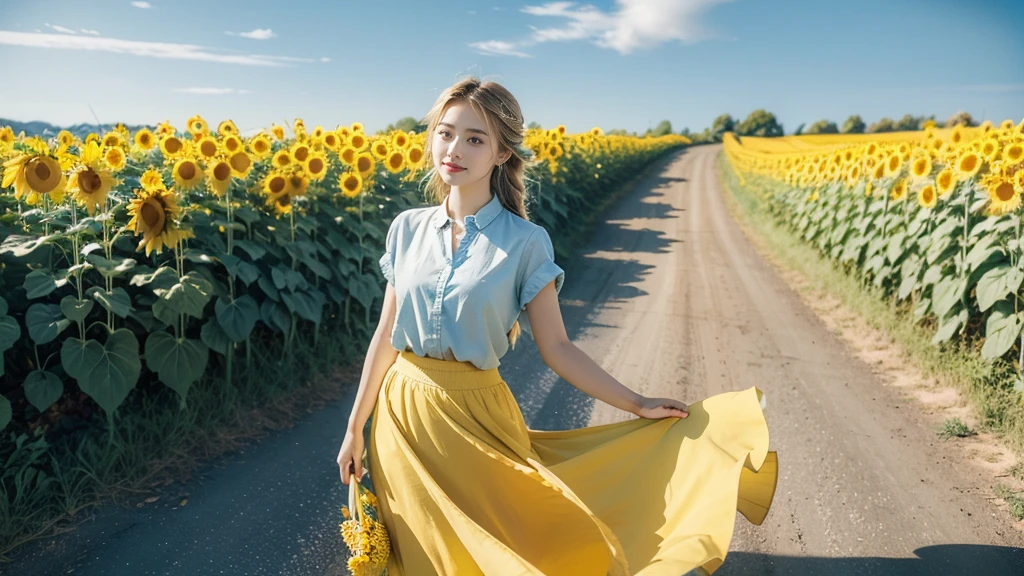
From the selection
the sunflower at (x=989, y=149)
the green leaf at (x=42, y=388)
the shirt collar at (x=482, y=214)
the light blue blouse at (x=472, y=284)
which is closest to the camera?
the light blue blouse at (x=472, y=284)

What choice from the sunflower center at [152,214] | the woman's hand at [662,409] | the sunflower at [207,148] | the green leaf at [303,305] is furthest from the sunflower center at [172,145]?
the woman's hand at [662,409]

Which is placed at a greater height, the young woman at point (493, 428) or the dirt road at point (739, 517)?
the young woman at point (493, 428)

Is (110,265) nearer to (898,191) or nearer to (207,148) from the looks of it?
(207,148)

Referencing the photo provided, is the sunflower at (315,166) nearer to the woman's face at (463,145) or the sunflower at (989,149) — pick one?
the woman's face at (463,145)

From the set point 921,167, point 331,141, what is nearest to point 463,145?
point 331,141

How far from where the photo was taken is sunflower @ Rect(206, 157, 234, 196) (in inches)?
166

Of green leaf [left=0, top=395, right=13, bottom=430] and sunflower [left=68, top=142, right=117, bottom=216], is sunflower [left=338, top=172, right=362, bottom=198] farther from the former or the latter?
green leaf [left=0, top=395, right=13, bottom=430]

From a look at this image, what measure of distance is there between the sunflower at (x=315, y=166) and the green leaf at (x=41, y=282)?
75.4 inches

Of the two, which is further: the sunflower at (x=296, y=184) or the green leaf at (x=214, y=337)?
the sunflower at (x=296, y=184)

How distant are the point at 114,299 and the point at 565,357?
90.6 inches

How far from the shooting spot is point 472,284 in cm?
205

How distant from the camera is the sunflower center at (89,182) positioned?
3385mm

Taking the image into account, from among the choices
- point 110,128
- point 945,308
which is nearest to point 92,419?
point 110,128

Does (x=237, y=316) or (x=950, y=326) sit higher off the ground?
(x=237, y=316)
